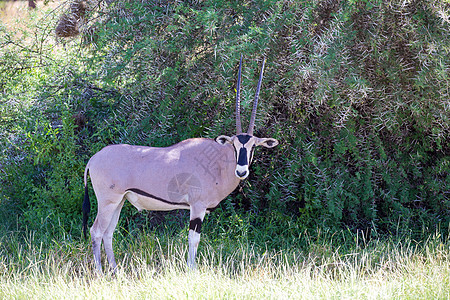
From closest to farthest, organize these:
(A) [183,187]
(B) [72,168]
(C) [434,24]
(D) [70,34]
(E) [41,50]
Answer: (A) [183,187], (C) [434,24], (B) [72,168], (D) [70,34], (E) [41,50]

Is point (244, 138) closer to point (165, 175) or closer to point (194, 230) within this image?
point (165, 175)

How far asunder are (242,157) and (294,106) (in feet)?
4.93

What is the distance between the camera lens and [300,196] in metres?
5.80

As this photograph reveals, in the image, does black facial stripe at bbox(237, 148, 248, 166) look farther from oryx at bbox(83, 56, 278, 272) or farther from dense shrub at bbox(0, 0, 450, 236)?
dense shrub at bbox(0, 0, 450, 236)

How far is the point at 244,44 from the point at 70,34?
315 cm

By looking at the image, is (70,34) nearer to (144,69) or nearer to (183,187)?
(144,69)

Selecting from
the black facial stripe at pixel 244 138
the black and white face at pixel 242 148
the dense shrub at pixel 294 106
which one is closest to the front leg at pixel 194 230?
the black and white face at pixel 242 148

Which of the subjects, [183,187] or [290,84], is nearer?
[183,187]

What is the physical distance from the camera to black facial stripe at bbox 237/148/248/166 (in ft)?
13.3

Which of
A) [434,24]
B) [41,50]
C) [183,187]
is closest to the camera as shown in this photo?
[183,187]

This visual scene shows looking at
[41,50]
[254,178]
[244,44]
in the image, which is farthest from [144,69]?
[41,50]

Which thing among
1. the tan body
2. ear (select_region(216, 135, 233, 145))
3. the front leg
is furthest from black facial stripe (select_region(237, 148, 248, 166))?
the front leg

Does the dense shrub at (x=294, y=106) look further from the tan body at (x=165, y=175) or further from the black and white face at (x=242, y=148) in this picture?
the tan body at (x=165, y=175)

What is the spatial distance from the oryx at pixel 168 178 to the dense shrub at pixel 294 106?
70 centimetres
